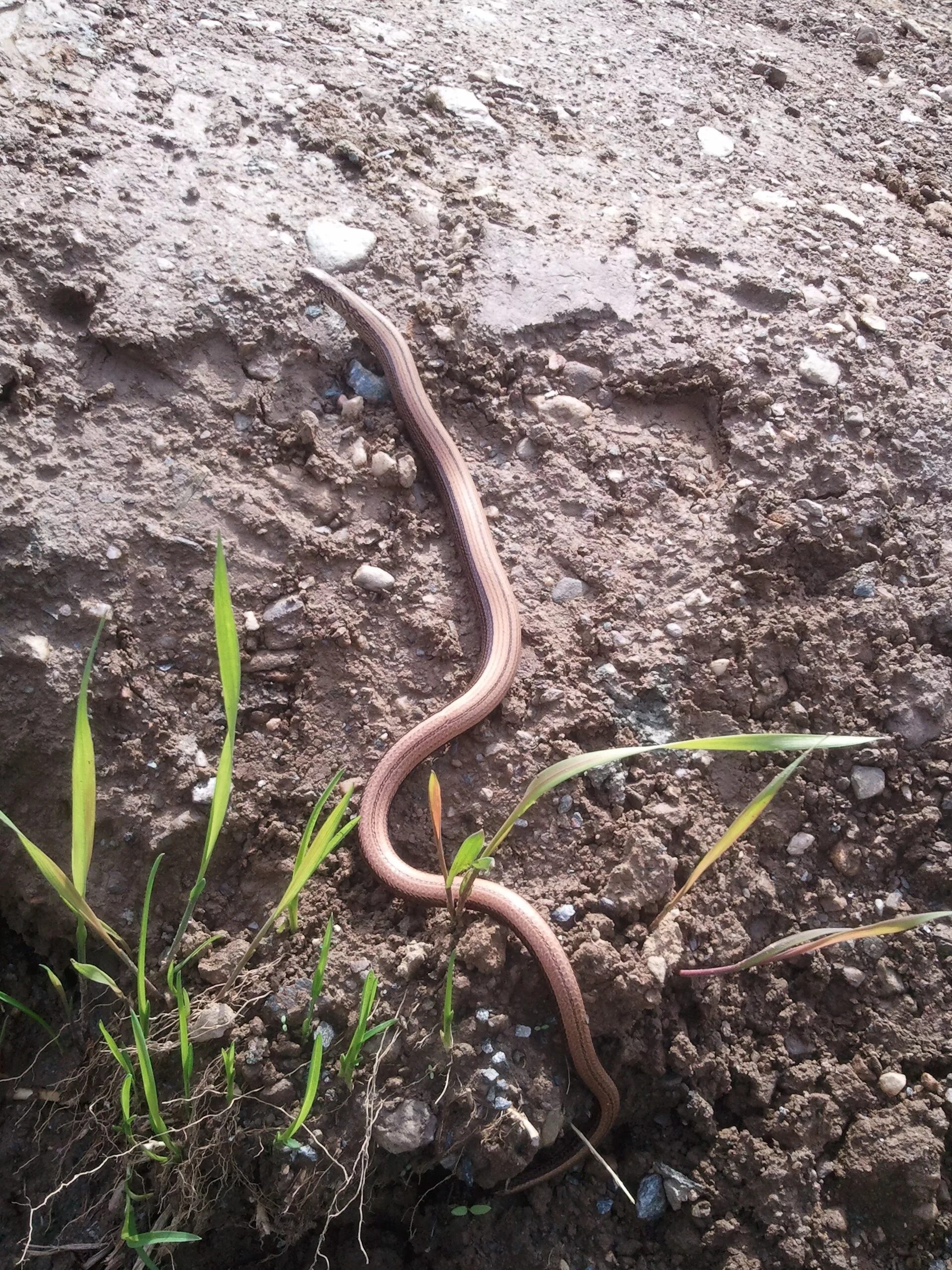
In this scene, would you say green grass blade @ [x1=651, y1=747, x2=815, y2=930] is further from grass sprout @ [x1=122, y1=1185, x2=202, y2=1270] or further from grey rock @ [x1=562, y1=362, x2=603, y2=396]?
grey rock @ [x1=562, y1=362, x2=603, y2=396]

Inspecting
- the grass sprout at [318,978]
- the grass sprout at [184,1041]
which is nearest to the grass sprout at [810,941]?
the grass sprout at [318,978]

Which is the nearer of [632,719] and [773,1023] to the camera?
[773,1023]

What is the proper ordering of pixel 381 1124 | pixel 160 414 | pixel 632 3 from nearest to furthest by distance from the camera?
pixel 381 1124, pixel 160 414, pixel 632 3

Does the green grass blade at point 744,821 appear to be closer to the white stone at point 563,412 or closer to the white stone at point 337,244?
the white stone at point 563,412

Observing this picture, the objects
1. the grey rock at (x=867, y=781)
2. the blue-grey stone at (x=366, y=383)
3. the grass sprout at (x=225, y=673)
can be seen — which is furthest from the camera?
the blue-grey stone at (x=366, y=383)

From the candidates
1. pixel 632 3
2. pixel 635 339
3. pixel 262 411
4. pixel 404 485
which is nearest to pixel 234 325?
pixel 262 411

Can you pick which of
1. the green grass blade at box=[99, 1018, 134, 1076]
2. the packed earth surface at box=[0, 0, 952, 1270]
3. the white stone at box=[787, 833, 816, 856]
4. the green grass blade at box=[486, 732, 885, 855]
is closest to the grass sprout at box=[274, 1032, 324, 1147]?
the packed earth surface at box=[0, 0, 952, 1270]

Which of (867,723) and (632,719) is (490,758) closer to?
(632,719)
